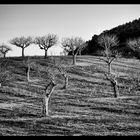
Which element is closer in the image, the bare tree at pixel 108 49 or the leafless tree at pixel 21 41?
the bare tree at pixel 108 49

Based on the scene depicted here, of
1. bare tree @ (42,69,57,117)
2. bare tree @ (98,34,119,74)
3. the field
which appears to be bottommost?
the field

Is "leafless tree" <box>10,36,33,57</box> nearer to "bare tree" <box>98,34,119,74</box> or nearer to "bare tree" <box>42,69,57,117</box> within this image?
"bare tree" <box>98,34,119,74</box>

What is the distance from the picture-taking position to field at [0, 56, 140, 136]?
2080 centimetres

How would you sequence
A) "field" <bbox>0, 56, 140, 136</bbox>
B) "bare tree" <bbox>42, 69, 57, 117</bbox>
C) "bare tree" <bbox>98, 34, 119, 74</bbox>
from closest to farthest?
"field" <bbox>0, 56, 140, 136</bbox>, "bare tree" <bbox>42, 69, 57, 117</bbox>, "bare tree" <bbox>98, 34, 119, 74</bbox>

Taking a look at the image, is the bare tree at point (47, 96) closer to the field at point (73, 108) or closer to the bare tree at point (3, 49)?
the field at point (73, 108)

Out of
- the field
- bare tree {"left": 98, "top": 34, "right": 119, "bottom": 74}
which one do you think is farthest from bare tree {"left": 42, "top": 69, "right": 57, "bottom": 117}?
bare tree {"left": 98, "top": 34, "right": 119, "bottom": 74}

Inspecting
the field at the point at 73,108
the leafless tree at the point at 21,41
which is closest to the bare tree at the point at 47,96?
the field at the point at 73,108

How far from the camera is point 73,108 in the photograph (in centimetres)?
3002

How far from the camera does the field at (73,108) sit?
68.2 ft

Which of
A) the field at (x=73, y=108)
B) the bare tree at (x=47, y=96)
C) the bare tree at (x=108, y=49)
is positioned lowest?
the field at (x=73, y=108)

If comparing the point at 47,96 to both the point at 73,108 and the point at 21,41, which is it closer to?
the point at 73,108

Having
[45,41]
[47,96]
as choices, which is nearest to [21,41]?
[45,41]
